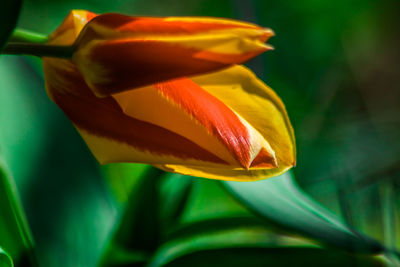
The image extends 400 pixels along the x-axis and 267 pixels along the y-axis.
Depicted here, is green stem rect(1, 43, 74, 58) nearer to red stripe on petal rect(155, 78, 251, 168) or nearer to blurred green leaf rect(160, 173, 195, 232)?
red stripe on petal rect(155, 78, 251, 168)

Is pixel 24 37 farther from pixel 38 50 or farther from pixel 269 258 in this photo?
pixel 269 258

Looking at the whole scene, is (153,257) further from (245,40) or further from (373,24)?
(373,24)

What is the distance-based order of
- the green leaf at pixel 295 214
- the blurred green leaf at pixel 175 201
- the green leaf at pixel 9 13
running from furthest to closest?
the blurred green leaf at pixel 175 201 → the green leaf at pixel 295 214 → the green leaf at pixel 9 13

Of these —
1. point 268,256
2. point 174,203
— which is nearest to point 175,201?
point 174,203

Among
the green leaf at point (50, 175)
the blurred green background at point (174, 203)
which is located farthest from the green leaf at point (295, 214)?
the green leaf at point (50, 175)

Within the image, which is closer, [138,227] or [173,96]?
[173,96]

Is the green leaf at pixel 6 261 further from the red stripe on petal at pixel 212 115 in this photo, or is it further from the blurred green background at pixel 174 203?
the red stripe on petal at pixel 212 115

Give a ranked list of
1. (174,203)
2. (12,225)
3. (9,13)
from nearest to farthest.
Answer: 1. (9,13)
2. (12,225)
3. (174,203)

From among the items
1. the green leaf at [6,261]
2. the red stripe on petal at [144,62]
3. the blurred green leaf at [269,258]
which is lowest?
the blurred green leaf at [269,258]
